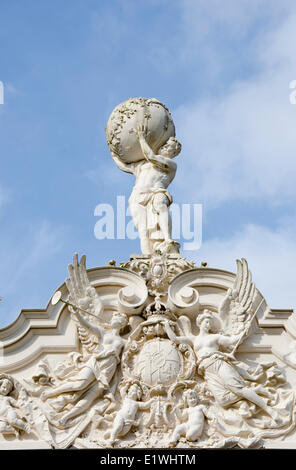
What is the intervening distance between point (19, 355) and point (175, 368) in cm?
199

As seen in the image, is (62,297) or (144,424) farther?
(62,297)

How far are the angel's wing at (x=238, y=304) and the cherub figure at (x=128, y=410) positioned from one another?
4.75 ft

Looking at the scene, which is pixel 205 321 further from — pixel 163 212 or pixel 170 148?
pixel 170 148

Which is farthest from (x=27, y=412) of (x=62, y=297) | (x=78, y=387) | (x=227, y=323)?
(x=227, y=323)

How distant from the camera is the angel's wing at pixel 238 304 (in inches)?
524

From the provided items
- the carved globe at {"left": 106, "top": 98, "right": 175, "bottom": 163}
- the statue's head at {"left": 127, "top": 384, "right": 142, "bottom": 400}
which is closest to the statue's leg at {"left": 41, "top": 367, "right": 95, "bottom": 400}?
the statue's head at {"left": 127, "top": 384, "right": 142, "bottom": 400}

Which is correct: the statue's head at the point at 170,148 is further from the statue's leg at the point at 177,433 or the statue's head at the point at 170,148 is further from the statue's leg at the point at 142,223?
the statue's leg at the point at 177,433

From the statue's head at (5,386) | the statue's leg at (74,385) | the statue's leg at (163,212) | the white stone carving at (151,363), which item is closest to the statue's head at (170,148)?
the statue's leg at (163,212)

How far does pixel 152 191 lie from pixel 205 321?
268 cm

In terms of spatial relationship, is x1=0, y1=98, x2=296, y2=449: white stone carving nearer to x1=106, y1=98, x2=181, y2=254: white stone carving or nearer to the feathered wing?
the feathered wing

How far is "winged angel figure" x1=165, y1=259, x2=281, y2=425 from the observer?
12.7 meters
